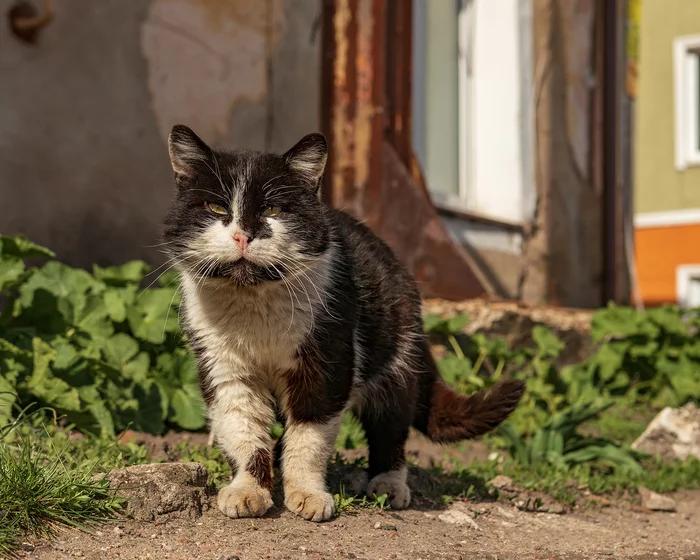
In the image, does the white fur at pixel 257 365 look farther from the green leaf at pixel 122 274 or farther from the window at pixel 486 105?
the window at pixel 486 105

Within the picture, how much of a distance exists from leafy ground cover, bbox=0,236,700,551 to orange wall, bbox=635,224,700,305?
877 cm

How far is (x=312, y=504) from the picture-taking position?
2.67 metres

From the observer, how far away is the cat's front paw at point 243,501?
2.61 metres

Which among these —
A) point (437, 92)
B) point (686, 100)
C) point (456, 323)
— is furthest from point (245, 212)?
point (686, 100)

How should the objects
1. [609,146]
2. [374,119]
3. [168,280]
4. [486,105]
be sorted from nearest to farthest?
[168,280] < [374,119] < [486,105] < [609,146]

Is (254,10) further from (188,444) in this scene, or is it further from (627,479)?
(627,479)

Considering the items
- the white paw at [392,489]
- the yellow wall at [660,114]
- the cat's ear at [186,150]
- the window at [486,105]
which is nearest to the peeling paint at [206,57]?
the window at [486,105]

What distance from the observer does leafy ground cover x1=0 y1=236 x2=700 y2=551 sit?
2.58 metres

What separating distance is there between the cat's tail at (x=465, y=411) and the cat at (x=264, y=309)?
19.6 inches

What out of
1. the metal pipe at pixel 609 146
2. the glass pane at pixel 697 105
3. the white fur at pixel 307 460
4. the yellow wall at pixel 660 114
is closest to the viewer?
the white fur at pixel 307 460

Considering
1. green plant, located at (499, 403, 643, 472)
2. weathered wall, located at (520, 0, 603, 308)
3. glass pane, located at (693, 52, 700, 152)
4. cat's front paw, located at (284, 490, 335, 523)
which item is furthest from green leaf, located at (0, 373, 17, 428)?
glass pane, located at (693, 52, 700, 152)

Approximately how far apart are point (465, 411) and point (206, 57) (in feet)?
8.69

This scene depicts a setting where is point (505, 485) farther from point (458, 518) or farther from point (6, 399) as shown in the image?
point (6, 399)

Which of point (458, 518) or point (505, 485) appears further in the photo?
point (505, 485)
